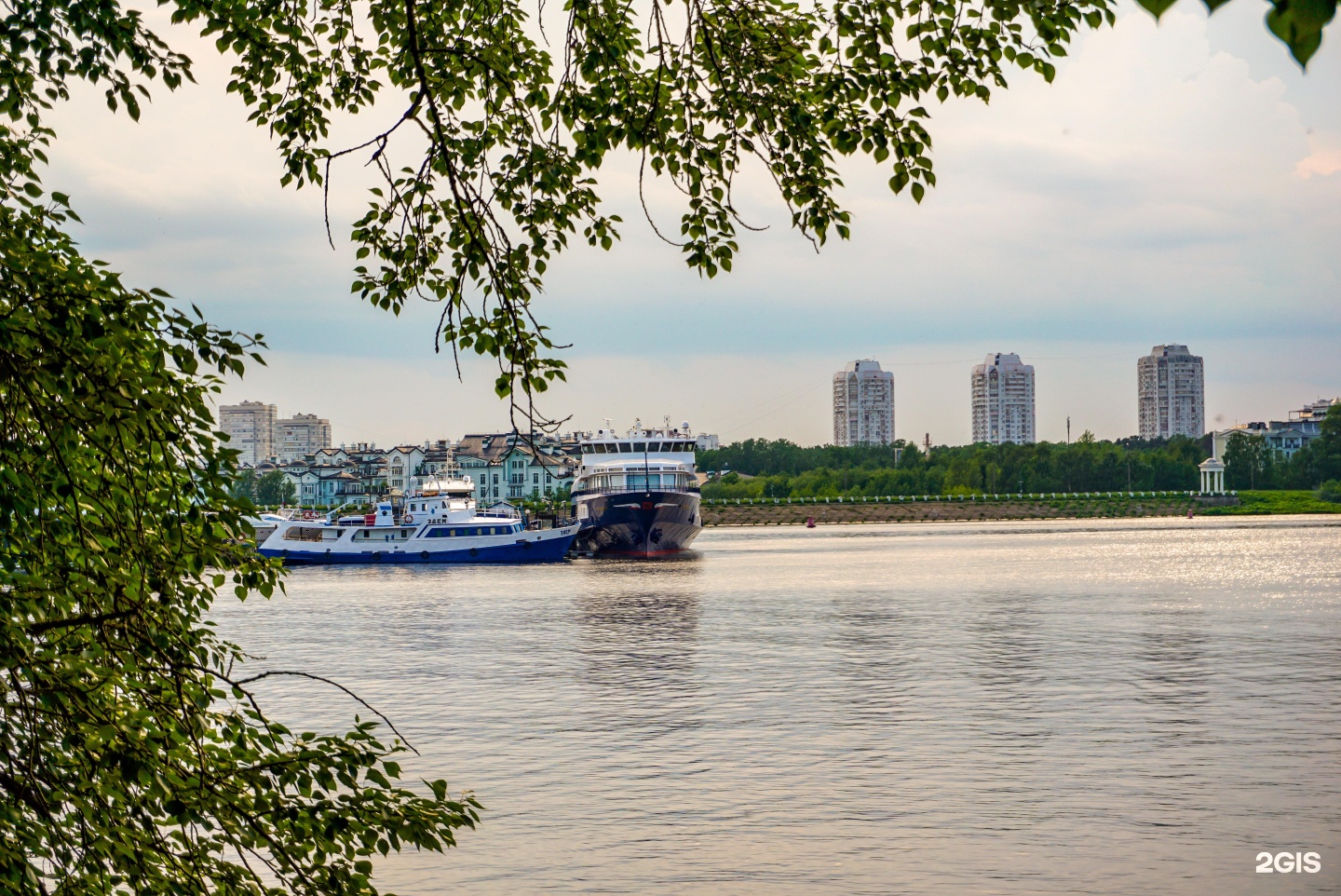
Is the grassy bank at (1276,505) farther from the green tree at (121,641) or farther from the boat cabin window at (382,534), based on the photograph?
the green tree at (121,641)

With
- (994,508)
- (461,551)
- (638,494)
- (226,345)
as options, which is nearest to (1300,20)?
(226,345)

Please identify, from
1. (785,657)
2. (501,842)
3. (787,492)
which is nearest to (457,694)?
(785,657)

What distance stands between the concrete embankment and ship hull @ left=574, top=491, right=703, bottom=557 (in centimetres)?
7942

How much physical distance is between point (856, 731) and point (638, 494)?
2091 inches

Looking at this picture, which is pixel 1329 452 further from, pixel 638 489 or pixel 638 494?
pixel 638 494

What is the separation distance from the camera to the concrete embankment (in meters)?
162

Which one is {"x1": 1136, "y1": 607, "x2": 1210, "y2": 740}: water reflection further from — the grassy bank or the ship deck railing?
the grassy bank

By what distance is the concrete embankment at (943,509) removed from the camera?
162 meters

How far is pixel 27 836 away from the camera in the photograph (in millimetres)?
5359

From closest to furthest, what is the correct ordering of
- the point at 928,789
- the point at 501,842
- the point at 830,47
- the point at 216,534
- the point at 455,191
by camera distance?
the point at 455,191
the point at 216,534
the point at 830,47
the point at 501,842
the point at 928,789

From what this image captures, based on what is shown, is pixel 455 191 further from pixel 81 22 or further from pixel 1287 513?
pixel 1287 513

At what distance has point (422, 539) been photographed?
76.7m

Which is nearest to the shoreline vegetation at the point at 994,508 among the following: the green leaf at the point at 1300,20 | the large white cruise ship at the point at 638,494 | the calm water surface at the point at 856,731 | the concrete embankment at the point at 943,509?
the concrete embankment at the point at 943,509

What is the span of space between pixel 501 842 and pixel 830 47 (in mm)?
9975
